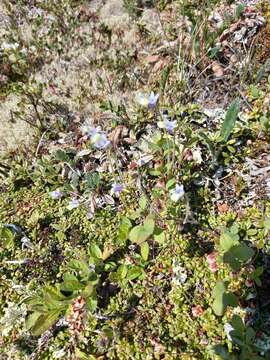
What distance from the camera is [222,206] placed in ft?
8.96

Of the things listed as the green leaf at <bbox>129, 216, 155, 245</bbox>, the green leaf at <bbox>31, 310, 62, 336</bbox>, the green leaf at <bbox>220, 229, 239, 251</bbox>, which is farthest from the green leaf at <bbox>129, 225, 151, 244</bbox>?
the green leaf at <bbox>31, 310, 62, 336</bbox>

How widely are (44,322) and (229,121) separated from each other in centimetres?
165

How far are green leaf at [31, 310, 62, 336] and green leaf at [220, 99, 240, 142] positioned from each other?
1.51m

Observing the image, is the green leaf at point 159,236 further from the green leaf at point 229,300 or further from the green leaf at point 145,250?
the green leaf at point 229,300

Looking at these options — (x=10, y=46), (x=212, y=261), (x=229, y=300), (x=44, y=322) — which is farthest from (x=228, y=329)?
(x=10, y=46)

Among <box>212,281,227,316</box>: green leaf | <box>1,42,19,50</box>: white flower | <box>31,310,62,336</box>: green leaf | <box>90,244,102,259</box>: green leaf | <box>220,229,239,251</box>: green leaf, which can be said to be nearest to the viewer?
<box>212,281,227,316</box>: green leaf

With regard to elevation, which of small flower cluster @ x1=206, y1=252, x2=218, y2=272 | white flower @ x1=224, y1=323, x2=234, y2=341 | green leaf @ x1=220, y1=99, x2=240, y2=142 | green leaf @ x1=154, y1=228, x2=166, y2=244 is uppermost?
green leaf @ x1=220, y1=99, x2=240, y2=142

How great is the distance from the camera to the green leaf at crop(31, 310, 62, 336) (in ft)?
7.52

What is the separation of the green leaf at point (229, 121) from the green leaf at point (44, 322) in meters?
1.51

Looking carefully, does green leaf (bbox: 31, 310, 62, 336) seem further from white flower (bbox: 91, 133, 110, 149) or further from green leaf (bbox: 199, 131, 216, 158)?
green leaf (bbox: 199, 131, 216, 158)

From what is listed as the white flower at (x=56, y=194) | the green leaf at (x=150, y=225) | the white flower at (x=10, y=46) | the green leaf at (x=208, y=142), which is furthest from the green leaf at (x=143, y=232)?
the white flower at (x=10, y=46)

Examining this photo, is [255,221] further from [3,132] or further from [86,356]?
[3,132]

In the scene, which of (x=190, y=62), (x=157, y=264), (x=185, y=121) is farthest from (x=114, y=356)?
(x=190, y=62)

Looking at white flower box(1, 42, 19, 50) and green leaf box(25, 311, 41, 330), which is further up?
white flower box(1, 42, 19, 50)
